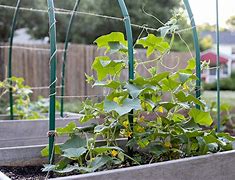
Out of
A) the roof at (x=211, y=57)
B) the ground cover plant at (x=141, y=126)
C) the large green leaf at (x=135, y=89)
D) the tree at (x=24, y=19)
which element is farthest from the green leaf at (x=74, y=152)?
the tree at (x=24, y=19)

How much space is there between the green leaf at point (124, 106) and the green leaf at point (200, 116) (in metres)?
0.23

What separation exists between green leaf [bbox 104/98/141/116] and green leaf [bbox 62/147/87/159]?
0.51 ft

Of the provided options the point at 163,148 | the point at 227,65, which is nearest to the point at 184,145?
the point at 163,148

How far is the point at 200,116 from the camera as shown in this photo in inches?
48.5

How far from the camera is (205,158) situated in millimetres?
1132

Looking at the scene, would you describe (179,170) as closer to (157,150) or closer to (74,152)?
(157,150)

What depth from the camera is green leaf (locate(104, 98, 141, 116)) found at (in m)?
1.06

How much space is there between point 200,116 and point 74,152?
0.45 m

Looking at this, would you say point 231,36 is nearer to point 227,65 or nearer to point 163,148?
point 227,65

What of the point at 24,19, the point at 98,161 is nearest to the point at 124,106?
the point at 98,161

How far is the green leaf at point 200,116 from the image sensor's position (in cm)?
122

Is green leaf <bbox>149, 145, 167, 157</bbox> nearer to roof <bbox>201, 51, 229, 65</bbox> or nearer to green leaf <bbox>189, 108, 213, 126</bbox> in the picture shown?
green leaf <bbox>189, 108, 213, 126</bbox>

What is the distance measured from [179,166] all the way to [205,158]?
12cm

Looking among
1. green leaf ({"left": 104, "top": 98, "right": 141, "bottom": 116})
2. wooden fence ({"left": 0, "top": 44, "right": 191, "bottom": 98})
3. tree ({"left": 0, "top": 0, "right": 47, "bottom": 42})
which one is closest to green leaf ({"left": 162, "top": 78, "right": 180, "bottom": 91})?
green leaf ({"left": 104, "top": 98, "right": 141, "bottom": 116})
